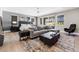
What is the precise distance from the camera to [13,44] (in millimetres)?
1950

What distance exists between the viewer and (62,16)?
2.09 m

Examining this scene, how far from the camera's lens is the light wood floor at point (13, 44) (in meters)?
1.94

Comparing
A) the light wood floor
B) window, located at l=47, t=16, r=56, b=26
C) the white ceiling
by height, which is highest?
the white ceiling

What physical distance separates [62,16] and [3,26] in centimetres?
149

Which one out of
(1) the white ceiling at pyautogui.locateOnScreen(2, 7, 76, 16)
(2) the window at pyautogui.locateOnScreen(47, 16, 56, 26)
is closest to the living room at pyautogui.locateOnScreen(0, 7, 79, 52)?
(1) the white ceiling at pyautogui.locateOnScreen(2, 7, 76, 16)

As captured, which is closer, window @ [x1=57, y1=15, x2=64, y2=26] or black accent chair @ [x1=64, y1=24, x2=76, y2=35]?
black accent chair @ [x1=64, y1=24, x2=76, y2=35]

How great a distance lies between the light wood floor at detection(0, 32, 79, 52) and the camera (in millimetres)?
1938

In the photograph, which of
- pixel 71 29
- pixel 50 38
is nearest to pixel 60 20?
pixel 71 29

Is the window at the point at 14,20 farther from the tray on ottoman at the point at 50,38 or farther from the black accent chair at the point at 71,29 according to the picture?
the black accent chair at the point at 71,29

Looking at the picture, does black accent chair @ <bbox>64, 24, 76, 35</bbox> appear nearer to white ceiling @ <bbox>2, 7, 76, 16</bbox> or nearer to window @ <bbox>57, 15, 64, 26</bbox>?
window @ <bbox>57, 15, 64, 26</bbox>

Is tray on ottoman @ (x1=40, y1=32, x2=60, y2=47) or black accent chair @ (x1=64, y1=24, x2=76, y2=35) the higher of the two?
black accent chair @ (x1=64, y1=24, x2=76, y2=35)
